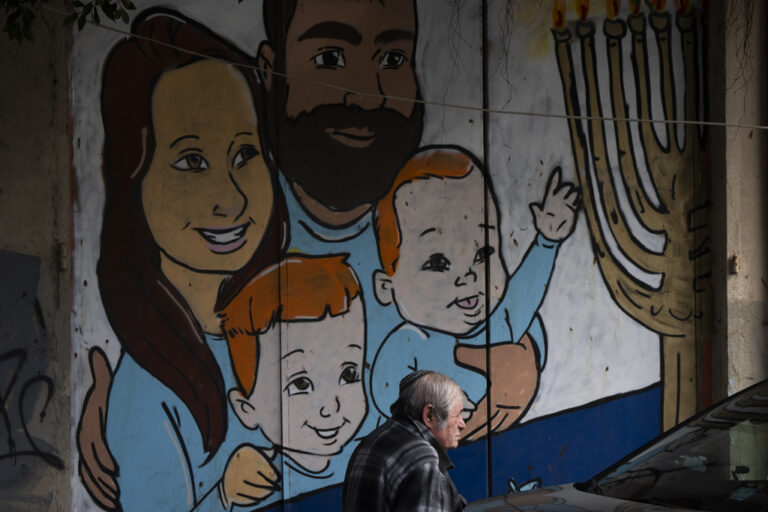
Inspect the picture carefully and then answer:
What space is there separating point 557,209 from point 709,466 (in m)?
3.18

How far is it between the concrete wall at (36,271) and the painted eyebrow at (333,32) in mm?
1513

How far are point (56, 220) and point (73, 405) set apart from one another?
1061mm

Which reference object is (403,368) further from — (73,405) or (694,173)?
(694,173)

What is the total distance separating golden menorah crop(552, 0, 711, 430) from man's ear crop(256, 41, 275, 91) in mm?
2214

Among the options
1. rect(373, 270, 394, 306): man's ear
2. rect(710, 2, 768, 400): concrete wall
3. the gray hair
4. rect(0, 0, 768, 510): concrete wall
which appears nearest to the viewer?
the gray hair

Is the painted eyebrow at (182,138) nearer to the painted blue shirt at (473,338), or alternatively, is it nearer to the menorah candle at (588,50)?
the painted blue shirt at (473,338)

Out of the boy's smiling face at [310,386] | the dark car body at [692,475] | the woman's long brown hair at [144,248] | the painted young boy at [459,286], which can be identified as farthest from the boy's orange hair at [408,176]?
the dark car body at [692,475]

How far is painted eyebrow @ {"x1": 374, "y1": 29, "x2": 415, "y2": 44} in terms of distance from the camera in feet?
19.3

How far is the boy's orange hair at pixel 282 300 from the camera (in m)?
5.43

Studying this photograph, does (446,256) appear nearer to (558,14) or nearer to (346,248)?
(346,248)

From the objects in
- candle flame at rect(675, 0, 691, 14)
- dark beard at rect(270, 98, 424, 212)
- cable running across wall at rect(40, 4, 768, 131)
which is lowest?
dark beard at rect(270, 98, 424, 212)

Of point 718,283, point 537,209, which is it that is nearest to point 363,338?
point 537,209

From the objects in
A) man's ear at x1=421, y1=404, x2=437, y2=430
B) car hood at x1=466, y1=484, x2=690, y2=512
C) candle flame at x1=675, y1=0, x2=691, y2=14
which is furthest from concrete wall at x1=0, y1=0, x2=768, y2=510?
man's ear at x1=421, y1=404, x2=437, y2=430

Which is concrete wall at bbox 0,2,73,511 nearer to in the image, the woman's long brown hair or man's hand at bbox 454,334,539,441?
the woman's long brown hair
